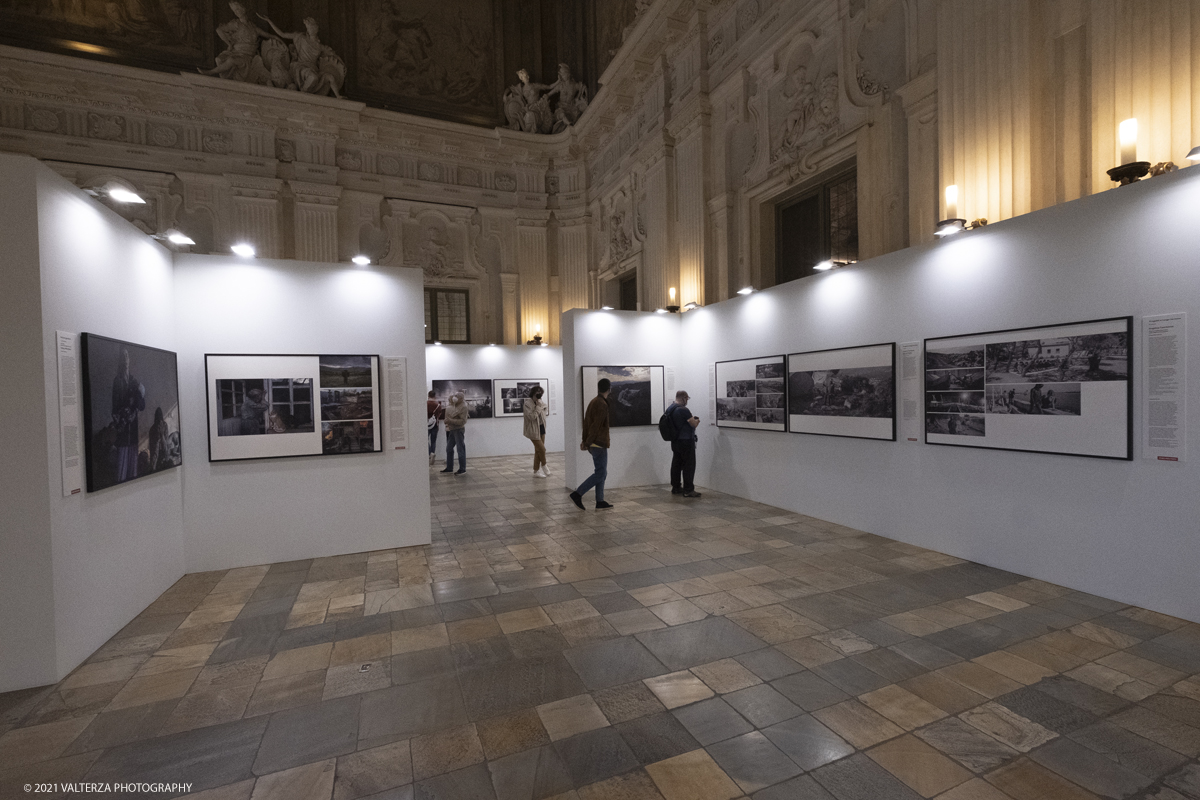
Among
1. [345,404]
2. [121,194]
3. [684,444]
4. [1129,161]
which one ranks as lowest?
[684,444]

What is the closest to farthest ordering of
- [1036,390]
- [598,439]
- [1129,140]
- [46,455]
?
1. [46,455]
2. [1129,140]
3. [1036,390]
4. [598,439]

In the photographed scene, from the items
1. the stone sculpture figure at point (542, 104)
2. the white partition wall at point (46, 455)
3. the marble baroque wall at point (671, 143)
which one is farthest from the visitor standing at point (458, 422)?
the stone sculpture figure at point (542, 104)

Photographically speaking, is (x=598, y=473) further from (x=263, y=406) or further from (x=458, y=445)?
(x=458, y=445)

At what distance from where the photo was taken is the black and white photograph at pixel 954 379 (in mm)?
5583

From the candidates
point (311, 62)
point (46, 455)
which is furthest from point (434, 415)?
point (311, 62)

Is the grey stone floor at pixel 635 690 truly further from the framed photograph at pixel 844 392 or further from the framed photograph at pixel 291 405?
the framed photograph at pixel 844 392

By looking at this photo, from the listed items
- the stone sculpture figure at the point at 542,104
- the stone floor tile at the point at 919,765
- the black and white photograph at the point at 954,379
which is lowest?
the stone floor tile at the point at 919,765

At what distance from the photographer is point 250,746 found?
9.78 ft

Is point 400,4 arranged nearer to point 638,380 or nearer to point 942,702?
point 638,380

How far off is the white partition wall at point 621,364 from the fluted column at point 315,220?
989cm

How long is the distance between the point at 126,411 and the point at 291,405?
166 cm

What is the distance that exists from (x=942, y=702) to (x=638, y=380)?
8.02 m

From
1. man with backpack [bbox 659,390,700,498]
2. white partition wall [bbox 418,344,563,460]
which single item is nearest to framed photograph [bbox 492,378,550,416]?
white partition wall [bbox 418,344,563,460]

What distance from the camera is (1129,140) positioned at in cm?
452
